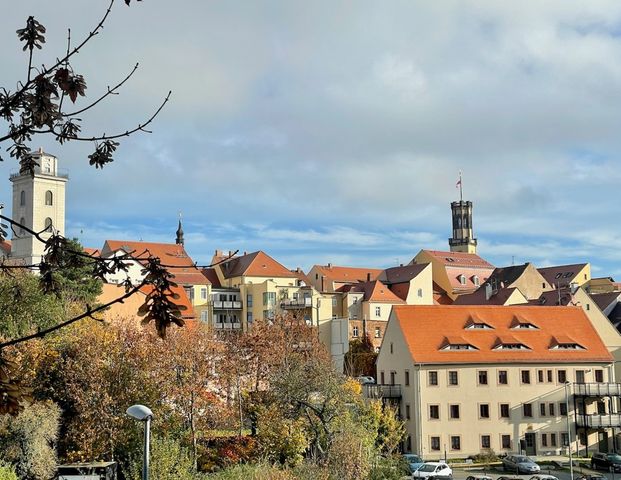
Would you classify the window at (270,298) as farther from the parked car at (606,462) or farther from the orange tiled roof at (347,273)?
the parked car at (606,462)

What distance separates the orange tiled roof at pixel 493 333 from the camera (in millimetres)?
61469

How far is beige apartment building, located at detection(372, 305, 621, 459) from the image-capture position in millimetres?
59812

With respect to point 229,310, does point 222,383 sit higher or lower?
lower

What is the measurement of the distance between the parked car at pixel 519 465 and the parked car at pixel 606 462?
540cm

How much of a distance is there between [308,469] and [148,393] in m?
14.6

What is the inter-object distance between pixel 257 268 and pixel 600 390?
4946 centimetres

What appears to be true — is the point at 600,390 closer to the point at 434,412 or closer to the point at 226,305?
the point at 434,412

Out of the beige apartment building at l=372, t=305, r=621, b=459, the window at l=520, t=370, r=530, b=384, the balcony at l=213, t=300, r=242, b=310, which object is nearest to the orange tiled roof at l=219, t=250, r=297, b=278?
the balcony at l=213, t=300, r=242, b=310

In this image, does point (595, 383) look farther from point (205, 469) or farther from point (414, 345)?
point (205, 469)

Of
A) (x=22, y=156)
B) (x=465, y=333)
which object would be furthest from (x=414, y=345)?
(x=22, y=156)

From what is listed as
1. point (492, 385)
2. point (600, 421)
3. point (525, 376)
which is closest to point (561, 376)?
point (525, 376)

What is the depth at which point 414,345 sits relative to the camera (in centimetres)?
6141

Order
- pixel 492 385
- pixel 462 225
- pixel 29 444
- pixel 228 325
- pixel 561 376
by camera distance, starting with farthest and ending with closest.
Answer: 1. pixel 462 225
2. pixel 228 325
3. pixel 561 376
4. pixel 492 385
5. pixel 29 444

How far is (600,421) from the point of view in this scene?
60.5 meters
